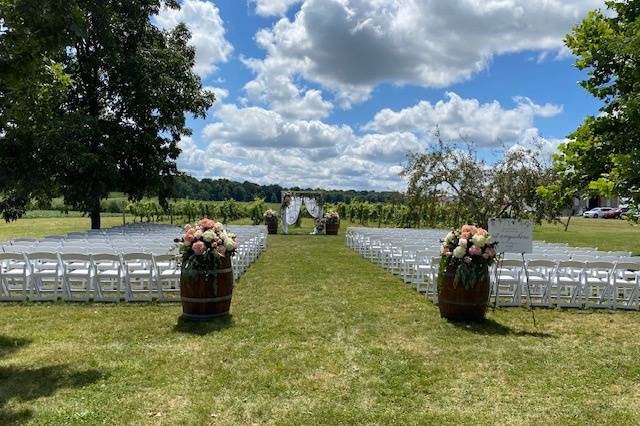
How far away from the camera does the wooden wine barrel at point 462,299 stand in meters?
7.36

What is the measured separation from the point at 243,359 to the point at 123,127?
17.0m

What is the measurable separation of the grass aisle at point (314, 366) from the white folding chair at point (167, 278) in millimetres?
452

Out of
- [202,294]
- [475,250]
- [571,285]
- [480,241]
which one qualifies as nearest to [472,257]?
[475,250]

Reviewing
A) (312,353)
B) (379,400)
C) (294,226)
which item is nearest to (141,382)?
(312,353)

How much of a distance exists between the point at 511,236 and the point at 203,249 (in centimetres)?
485

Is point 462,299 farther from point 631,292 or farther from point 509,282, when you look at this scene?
point 631,292

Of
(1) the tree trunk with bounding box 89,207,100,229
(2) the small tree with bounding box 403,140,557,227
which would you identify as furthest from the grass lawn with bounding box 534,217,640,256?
(1) the tree trunk with bounding box 89,207,100,229

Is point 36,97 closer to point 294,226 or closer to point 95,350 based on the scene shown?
point 95,350

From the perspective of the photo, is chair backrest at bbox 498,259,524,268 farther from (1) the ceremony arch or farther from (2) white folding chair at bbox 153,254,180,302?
(1) the ceremony arch

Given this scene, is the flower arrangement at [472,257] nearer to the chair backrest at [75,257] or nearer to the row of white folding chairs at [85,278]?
the row of white folding chairs at [85,278]

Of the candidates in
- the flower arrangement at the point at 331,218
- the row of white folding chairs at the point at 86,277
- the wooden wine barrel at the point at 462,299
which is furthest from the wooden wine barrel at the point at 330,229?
the wooden wine barrel at the point at 462,299

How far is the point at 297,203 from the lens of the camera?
2977 centimetres

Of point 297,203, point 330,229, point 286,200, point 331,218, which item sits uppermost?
point 286,200

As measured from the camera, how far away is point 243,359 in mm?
5578
